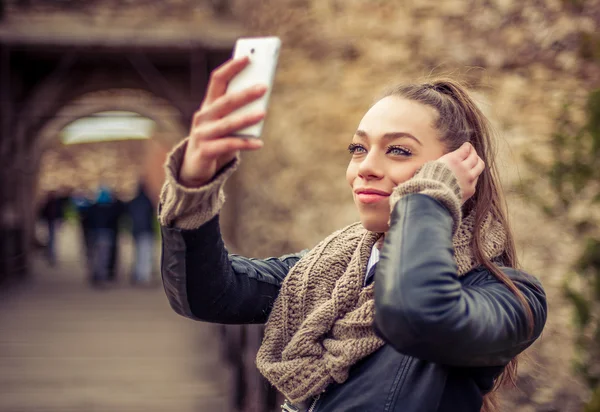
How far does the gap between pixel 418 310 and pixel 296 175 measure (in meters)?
5.06

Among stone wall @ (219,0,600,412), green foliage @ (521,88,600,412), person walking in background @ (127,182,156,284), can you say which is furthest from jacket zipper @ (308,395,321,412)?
person walking in background @ (127,182,156,284)

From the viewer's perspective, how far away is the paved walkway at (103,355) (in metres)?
4.80

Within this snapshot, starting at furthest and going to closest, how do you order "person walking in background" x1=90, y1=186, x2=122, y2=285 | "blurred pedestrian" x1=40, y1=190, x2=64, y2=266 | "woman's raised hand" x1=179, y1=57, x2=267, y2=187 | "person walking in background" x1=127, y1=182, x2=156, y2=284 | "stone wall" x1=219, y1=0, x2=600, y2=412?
"blurred pedestrian" x1=40, y1=190, x2=64, y2=266 → "person walking in background" x1=90, y1=186, x2=122, y2=285 → "person walking in background" x1=127, y1=182, x2=156, y2=284 → "stone wall" x1=219, y1=0, x2=600, y2=412 → "woman's raised hand" x1=179, y1=57, x2=267, y2=187

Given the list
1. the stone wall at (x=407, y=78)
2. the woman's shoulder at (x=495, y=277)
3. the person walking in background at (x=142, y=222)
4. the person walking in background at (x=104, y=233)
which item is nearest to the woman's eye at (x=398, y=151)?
the woman's shoulder at (x=495, y=277)

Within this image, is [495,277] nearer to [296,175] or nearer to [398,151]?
[398,151]

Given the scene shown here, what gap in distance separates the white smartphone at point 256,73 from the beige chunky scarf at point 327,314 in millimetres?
383

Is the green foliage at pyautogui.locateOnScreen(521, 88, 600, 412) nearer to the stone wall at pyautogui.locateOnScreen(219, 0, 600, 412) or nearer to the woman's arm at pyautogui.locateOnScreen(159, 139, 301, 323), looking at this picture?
the stone wall at pyautogui.locateOnScreen(219, 0, 600, 412)

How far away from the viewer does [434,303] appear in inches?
39.9

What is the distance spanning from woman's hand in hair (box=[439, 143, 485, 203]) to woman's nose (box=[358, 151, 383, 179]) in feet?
0.34

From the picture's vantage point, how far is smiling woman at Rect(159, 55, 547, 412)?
1028 millimetres

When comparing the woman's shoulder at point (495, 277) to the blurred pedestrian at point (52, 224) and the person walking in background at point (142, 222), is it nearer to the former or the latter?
the person walking in background at point (142, 222)

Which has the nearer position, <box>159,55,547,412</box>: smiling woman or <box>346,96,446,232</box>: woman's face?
<box>159,55,547,412</box>: smiling woman

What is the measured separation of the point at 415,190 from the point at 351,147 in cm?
20

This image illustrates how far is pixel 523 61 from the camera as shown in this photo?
16.4ft
